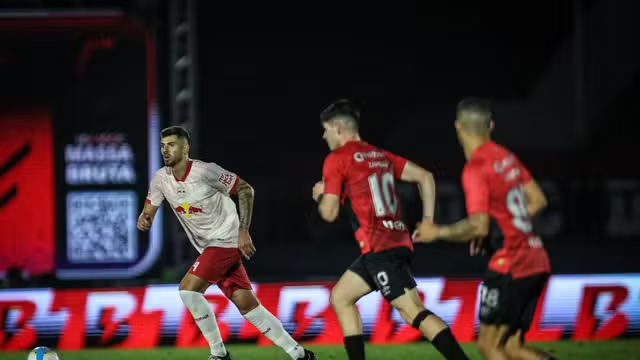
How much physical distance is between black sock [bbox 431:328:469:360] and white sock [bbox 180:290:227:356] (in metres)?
1.85

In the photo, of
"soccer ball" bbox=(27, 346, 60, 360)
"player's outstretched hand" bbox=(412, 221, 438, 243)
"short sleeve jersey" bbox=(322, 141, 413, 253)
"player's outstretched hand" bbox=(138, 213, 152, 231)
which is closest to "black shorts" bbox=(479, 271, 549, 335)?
"player's outstretched hand" bbox=(412, 221, 438, 243)

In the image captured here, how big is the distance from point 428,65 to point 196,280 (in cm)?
703

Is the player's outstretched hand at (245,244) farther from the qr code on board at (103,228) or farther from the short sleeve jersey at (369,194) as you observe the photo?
the qr code on board at (103,228)

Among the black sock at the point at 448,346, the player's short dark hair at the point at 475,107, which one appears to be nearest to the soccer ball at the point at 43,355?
the black sock at the point at 448,346

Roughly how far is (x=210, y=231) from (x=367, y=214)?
145cm

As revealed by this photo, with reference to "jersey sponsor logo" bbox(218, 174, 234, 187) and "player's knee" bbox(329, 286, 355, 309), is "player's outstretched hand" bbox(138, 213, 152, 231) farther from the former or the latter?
"player's knee" bbox(329, 286, 355, 309)

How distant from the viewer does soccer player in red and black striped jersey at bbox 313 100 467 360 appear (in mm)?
7391

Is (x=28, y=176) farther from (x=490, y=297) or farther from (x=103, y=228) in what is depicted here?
(x=490, y=297)

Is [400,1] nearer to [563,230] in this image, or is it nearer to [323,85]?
[323,85]

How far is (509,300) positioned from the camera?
6367 millimetres

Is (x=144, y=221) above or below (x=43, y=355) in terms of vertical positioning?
above

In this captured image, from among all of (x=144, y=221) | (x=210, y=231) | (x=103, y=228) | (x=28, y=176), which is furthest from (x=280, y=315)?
(x=28, y=176)

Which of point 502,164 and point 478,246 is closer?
point 502,164

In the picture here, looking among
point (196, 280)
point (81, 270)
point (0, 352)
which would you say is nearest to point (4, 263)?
point (81, 270)
